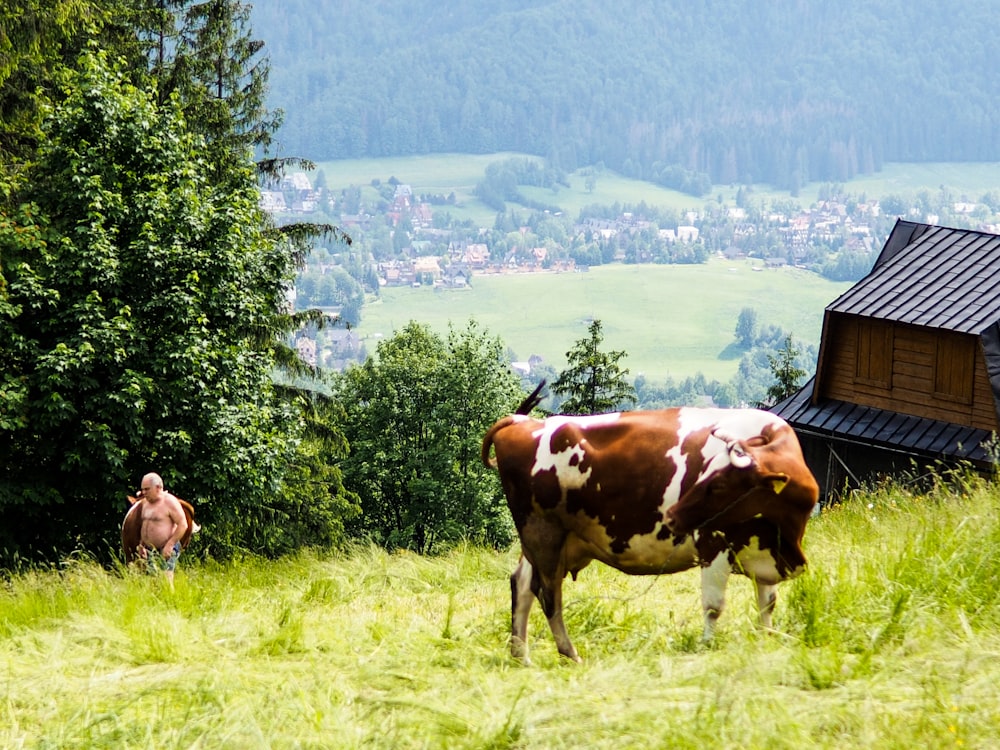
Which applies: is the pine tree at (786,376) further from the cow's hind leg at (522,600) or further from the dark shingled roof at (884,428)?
the cow's hind leg at (522,600)

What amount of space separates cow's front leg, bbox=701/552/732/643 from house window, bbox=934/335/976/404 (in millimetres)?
24918

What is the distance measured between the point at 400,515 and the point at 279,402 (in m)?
25.3

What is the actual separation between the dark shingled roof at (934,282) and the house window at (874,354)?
865mm

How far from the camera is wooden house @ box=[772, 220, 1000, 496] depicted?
97.2 feet

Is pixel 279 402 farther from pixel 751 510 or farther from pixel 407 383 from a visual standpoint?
pixel 407 383

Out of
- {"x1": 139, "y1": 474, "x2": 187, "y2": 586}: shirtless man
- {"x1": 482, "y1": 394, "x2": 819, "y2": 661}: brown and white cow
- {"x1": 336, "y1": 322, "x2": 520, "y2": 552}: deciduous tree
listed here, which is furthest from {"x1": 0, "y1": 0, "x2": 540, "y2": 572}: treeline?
{"x1": 336, "y1": 322, "x2": 520, "y2": 552}: deciduous tree

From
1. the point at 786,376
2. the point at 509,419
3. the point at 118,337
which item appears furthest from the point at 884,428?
the point at 509,419

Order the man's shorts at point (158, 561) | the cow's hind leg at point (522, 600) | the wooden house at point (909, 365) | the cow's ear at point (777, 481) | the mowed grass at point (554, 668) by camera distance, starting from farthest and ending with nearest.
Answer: the wooden house at point (909, 365) < the man's shorts at point (158, 561) < the cow's hind leg at point (522, 600) < the cow's ear at point (777, 481) < the mowed grass at point (554, 668)

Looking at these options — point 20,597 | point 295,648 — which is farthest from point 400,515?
point 295,648

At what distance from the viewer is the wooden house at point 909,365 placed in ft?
97.2

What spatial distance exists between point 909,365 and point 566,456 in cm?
2640

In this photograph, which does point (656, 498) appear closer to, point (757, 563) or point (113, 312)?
point (757, 563)

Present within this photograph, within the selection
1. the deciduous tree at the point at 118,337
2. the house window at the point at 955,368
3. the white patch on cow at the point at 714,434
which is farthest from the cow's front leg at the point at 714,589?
the house window at the point at 955,368

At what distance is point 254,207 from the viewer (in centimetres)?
2327
